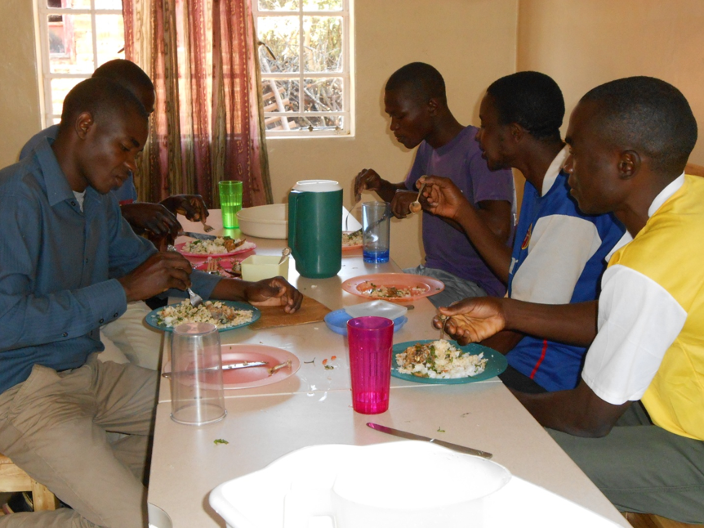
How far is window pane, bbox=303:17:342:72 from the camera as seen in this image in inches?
190

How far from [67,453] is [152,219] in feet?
4.50

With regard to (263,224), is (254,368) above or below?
below

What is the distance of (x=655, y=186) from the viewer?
54.7 inches

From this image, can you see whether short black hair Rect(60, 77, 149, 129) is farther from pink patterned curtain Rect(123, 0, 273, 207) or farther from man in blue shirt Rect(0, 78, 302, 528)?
pink patterned curtain Rect(123, 0, 273, 207)

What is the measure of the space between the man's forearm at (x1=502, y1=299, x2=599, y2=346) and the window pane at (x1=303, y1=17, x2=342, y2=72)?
374 cm

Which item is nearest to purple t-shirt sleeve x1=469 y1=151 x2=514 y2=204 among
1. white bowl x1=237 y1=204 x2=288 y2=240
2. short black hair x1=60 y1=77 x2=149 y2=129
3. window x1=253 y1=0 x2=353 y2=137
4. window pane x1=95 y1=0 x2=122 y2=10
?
white bowl x1=237 y1=204 x2=288 y2=240

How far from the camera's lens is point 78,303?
161cm

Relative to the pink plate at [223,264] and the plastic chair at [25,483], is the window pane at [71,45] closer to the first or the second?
the pink plate at [223,264]

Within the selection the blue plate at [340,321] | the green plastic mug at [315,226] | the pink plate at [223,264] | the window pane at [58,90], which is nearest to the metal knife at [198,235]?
the pink plate at [223,264]

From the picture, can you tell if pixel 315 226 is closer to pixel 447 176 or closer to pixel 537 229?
pixel 537 229

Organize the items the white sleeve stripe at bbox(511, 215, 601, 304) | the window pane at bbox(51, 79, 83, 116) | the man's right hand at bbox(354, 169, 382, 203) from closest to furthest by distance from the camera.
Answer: the white sleeve stripe at bbox(511, 215, 601, 304), the man's right hand at bbox(354, 169, 382, 203), the window pane at bbox(51, 79, 83, 116)

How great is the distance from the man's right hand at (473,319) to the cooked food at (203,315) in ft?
1.77

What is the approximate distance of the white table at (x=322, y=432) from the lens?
0.97 m

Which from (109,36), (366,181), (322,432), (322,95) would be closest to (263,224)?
(366,181)
